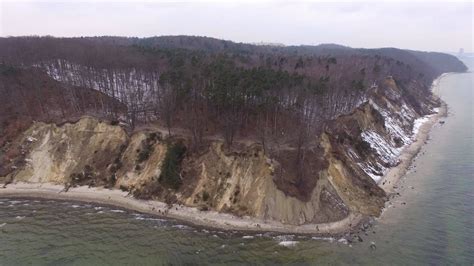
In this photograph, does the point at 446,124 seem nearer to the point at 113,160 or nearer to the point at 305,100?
the point at 305,100

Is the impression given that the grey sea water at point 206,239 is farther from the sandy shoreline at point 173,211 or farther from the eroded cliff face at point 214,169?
the eroded cliff face at point 214,169

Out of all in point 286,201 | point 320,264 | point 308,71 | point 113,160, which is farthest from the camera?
point 308,71

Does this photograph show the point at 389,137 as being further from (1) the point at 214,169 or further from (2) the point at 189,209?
(2) the point at 189,209

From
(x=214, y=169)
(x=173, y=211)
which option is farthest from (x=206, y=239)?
(x=214, y=169)

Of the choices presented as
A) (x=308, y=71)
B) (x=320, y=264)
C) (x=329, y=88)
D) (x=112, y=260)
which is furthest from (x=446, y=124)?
(x=112, y=260)

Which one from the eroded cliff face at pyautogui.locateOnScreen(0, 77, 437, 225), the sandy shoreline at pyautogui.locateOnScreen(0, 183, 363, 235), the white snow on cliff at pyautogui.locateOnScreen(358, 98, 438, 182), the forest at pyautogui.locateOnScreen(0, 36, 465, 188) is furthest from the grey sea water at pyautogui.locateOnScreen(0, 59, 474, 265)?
the forest at pyautogui.locateOnScreen(0, 36, 465, 188)

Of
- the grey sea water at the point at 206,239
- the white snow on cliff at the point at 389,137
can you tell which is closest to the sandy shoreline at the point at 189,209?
the grey sea water at the point at 206,239
